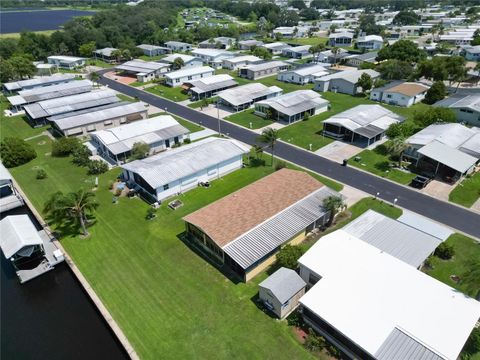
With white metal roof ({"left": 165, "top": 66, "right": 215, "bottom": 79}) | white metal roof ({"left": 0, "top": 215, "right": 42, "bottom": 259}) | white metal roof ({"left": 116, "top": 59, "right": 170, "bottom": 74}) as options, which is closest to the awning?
white metal roof ({"left": 0, "top": 215, "right": 42, "bottom": 259})

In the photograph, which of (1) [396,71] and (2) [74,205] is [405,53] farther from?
(2) [74,205]

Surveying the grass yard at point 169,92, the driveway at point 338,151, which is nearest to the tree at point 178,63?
the grass yard at point 169,92

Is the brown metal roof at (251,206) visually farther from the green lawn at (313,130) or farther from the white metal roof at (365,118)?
the white metal roof at (365,118)

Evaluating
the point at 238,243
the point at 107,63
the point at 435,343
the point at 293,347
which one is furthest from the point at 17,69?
the point at 435,343

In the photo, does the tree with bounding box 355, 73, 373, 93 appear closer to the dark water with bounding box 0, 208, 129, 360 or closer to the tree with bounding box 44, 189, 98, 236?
the tree with bounding box 44, 189, 98, 236

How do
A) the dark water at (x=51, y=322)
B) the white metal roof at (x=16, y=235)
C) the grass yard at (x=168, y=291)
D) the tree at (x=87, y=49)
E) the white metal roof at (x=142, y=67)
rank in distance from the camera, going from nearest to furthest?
the grass yard at (x=168, y=291) < the dark water at (x=51, y=322) < the white metal roof at (x=16, y=235) < the white metal roof at (x=142, y=67) < the tree at (x=87, y=49)

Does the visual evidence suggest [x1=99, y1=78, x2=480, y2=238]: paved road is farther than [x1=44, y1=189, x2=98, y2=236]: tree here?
Yes

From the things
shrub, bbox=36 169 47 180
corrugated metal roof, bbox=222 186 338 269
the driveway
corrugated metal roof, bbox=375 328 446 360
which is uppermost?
corrugated metal roof, bbox=375 328 446 360
